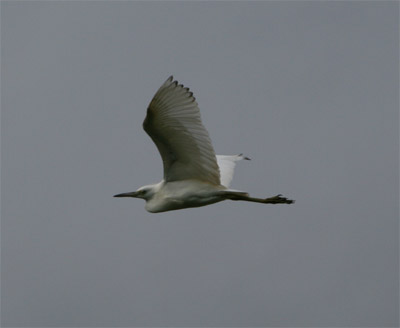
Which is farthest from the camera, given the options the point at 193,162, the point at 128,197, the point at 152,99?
the point at 128,197

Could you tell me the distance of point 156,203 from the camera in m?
15.6

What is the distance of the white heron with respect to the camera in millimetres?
14203

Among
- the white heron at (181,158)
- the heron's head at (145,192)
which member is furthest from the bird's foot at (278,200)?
the heron's head at (145,192)

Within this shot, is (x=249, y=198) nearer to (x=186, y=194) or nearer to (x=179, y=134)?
(x=186, y=194)

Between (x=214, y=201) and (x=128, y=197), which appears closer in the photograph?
(x=214, y=201)

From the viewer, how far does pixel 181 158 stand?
1502 cm

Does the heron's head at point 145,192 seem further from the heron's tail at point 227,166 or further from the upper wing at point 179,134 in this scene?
the heron's tail at point 227,166

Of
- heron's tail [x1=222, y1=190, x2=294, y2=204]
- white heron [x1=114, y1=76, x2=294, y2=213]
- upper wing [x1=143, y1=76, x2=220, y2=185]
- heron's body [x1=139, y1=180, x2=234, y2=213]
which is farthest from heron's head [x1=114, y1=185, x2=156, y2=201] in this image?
heron's tail [x1=222, y1=190, x2=294, y2=204]

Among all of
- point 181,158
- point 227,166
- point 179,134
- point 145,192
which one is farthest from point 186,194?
point 227,166

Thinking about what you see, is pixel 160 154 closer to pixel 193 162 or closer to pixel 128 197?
pixel 193 162

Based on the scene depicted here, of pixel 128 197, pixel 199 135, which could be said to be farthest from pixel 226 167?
pixel 199 135

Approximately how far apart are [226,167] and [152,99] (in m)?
3.94

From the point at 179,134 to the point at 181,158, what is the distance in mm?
657

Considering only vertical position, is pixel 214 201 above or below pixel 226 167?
below
